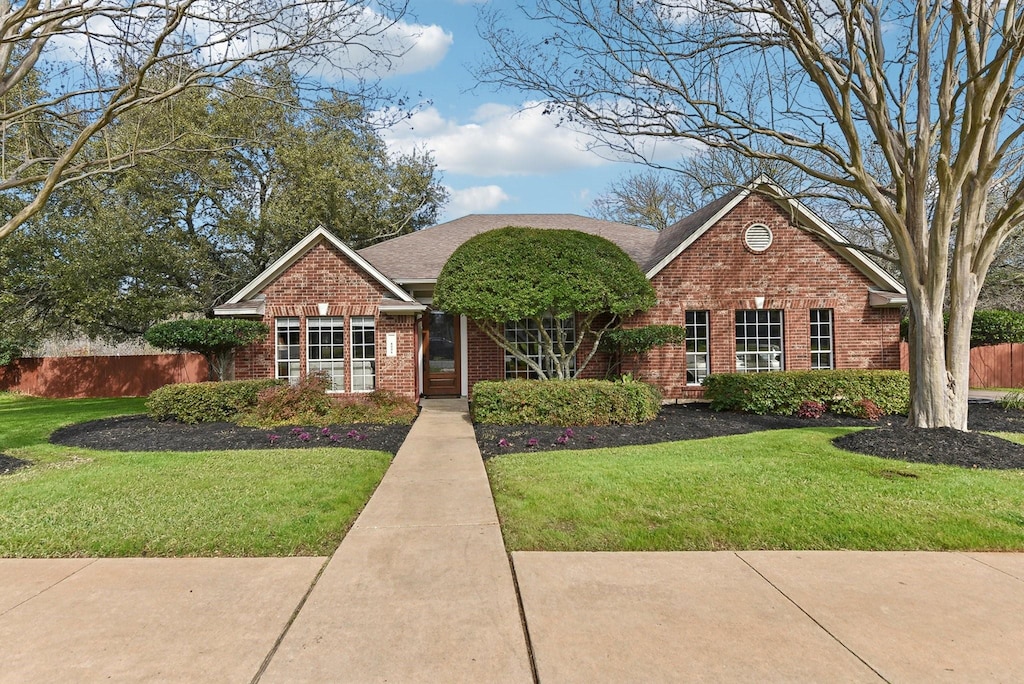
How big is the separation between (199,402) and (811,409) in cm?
1241

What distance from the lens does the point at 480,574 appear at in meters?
3.72

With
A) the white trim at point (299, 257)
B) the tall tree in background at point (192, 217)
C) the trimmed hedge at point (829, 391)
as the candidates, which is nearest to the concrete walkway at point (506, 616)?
the trimmed hedge at point (829, 391)

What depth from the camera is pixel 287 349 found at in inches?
517

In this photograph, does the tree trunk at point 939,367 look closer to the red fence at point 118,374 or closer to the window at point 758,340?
the window at point 758,340

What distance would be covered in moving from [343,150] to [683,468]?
66.8 feet

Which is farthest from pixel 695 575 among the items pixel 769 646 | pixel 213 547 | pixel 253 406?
pixel 253 406

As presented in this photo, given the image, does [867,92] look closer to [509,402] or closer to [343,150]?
[509,402]

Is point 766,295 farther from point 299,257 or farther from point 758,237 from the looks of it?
point 299,257

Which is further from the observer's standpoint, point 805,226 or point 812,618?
point 805,226

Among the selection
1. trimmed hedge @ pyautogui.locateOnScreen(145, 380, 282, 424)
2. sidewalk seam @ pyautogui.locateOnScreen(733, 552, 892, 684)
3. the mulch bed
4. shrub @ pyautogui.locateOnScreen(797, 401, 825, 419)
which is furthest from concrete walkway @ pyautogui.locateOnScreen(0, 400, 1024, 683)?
trimmed hedge @ pyautogui.locateOnScreen(145, 380, 282, 424)

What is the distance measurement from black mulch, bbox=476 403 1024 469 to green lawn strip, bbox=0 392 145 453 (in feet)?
27.5

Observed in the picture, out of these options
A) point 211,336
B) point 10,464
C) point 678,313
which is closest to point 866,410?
point 678,313

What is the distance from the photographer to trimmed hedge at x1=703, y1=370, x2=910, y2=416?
36.4 feet

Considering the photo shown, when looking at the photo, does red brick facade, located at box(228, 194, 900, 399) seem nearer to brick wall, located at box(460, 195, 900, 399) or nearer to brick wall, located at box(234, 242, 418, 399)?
brick wall, located at box(460, 195, 900, 399)
